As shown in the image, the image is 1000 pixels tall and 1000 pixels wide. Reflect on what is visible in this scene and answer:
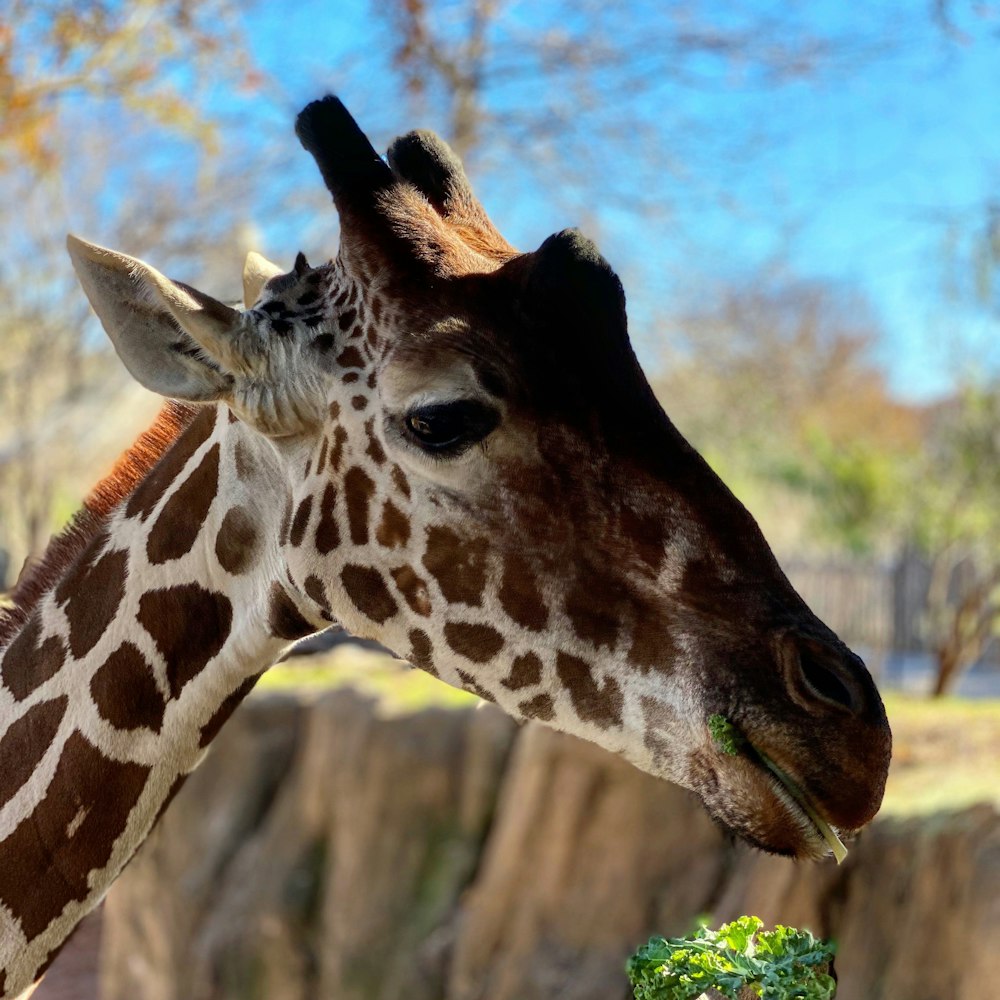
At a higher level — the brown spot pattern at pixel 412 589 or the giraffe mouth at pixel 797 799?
the brown spot pattern at pixel 412 589

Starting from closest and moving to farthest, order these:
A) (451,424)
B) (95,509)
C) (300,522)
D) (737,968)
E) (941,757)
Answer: (737,968) → (451,424) → (300,522) → (95,509) → (941,757)

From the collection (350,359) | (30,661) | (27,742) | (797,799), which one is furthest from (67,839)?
(797,799)

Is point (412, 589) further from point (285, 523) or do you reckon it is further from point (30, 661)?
point (30, 661)

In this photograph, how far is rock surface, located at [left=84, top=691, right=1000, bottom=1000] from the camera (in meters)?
4.52

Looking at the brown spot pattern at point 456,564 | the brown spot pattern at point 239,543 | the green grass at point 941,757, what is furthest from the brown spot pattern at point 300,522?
the green grass at point 941,757

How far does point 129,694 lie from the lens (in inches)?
84.0

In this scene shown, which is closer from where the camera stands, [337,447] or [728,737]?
[728,737]

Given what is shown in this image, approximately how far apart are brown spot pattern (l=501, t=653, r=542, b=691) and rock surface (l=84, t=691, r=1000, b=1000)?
2769 mm

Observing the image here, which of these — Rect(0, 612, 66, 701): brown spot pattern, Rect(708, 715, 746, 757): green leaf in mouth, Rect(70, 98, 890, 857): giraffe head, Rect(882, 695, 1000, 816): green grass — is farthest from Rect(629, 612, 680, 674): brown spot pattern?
Rect(882, 695, 1000, 816): green grass

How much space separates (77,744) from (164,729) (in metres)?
0.16

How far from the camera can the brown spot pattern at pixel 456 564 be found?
1.93 metres

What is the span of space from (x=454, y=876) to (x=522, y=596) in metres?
5.10

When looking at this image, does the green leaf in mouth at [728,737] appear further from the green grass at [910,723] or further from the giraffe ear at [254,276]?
the green grass at [910,723]

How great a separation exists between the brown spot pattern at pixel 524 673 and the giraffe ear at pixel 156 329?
0.68 m
